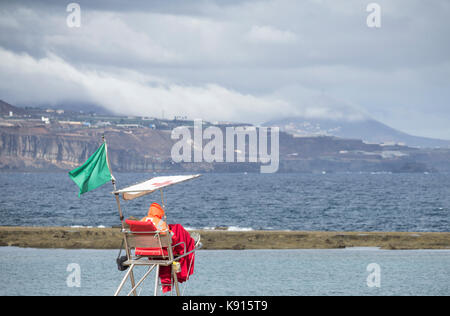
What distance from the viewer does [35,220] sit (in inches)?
2547

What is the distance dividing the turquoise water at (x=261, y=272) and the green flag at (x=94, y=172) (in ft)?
27.5

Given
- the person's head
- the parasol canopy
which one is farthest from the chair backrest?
the parasol canopy

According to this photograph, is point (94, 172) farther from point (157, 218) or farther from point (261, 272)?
point (261, 272)

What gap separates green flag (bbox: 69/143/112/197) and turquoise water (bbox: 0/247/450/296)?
27.5ft

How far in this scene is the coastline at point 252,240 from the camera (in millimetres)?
30953

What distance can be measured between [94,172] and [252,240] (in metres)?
20.3

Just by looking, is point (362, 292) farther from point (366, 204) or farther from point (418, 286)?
point (366, 204)

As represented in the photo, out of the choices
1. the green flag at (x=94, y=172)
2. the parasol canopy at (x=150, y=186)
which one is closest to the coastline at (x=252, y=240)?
the parasol canopy at (x=150, y=186)

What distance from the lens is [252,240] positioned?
31.5 meters

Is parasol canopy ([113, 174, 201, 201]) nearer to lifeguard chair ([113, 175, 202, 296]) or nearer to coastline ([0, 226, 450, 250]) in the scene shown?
lifeguard chair ([113, 175, 202, 296])

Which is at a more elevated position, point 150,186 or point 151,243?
point 150,186

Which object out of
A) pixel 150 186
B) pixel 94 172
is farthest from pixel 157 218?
pixel 94 172

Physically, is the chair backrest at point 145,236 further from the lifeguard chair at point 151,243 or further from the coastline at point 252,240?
the coastline at point 252,240
